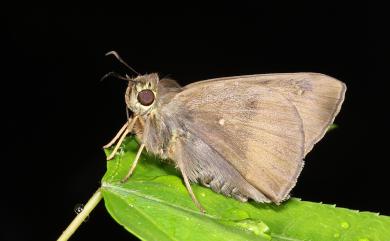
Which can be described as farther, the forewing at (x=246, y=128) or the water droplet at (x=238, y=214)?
the forewing at (x=246, y=128)

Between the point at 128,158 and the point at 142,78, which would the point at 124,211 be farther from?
the point at 142,78

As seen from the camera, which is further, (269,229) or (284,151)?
(284,151)

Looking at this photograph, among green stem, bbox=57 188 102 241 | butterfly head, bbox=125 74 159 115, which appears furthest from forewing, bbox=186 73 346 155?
green stem, bbox=57 188 102 241

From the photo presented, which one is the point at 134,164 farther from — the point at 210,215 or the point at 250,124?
the point at 250,124

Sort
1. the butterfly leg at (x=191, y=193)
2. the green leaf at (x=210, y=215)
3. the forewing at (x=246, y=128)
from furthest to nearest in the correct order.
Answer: the forewing at (x=246, y=128) → the butterfly leg at (x=191, y=193) → the green leaf at (x=210, y=215)

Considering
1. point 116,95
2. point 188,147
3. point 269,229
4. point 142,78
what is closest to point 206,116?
point 188,147

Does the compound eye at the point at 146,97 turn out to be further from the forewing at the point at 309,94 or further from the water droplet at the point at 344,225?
the water droplet at the point at 344,225

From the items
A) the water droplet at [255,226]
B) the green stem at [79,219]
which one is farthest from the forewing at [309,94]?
the green stem at [79,219]
